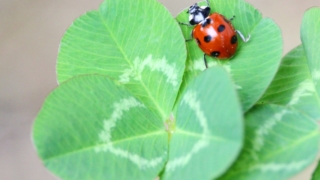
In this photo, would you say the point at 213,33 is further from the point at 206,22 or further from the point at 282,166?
the point at 282,166

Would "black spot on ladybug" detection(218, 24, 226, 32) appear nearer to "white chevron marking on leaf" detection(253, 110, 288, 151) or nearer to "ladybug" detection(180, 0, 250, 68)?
"ladybug" detection(180, 0, 250, 68)

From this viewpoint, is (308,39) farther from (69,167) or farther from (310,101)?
(69,167)

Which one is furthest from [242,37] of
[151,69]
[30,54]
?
[30,54]

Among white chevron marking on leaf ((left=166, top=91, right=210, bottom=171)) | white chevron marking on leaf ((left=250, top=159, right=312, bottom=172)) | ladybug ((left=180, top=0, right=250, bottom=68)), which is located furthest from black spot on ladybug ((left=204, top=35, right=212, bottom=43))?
white chevron marking on leaf ((left=250, top=159, right=312, bottom=172))

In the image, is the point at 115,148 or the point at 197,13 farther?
the point at 197,13

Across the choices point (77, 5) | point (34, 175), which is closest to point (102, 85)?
point (34, 175)
